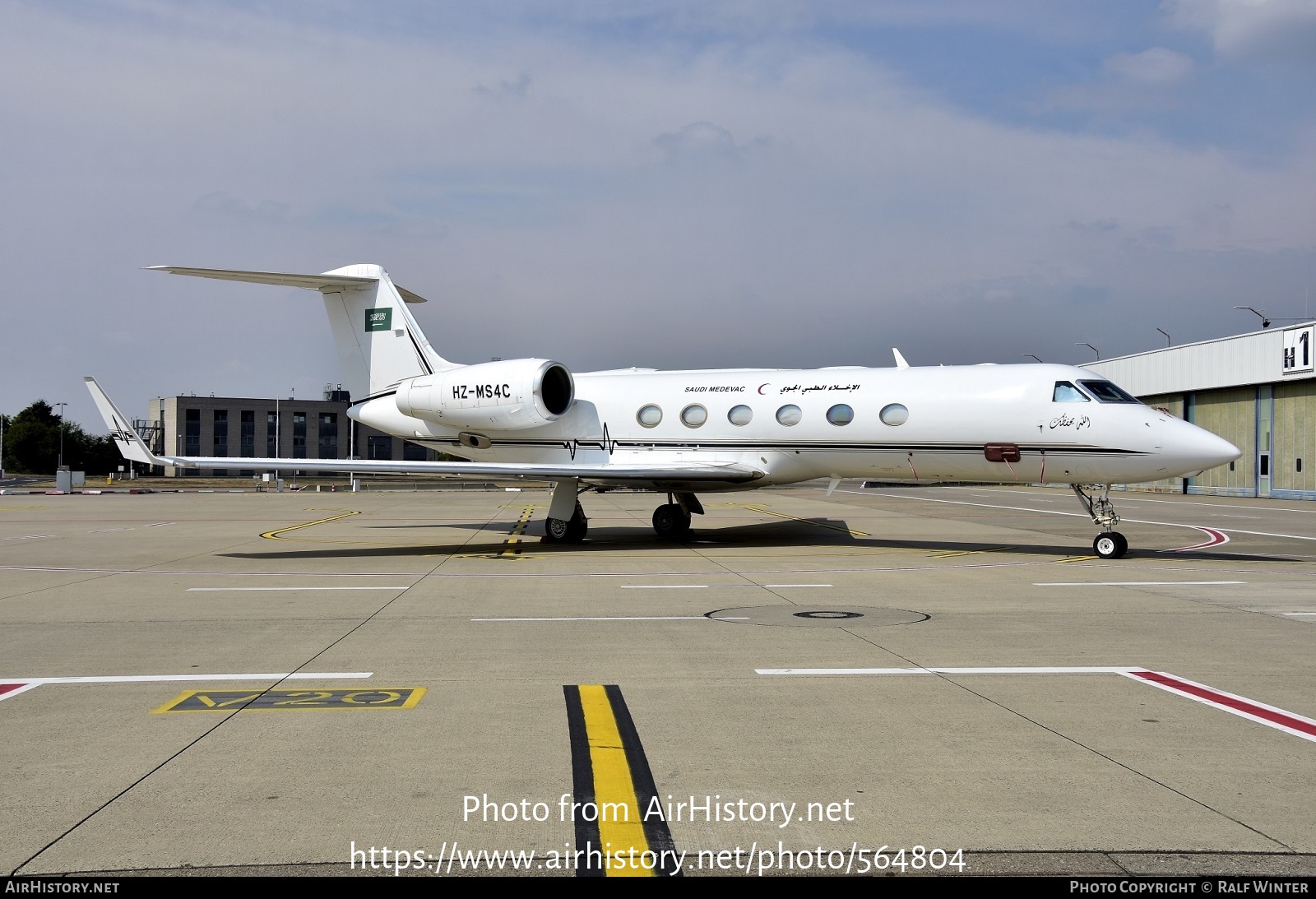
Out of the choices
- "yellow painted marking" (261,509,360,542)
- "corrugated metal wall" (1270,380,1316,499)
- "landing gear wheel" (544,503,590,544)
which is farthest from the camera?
"corrugated metal wall" (1270,380,1316,499)

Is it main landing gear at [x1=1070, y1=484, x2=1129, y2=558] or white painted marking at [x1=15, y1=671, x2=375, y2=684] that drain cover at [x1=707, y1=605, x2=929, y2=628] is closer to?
white painted marking at [x1=15, y1=671, x2=375, y2=684]

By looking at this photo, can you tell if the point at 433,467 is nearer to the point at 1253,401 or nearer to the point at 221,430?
the point at 1253,401

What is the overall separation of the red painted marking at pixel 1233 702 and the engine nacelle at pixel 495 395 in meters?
14.6

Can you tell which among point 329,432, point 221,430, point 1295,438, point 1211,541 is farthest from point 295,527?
point 221,430

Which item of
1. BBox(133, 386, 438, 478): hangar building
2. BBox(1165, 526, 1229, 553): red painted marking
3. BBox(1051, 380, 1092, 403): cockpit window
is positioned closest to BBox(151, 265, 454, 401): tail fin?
BBox(1051, 380, 1092, 403): cockpit window

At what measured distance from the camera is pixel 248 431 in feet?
390

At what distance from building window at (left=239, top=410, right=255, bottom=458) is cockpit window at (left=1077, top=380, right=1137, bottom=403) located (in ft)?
372

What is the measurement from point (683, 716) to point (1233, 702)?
3.67 m

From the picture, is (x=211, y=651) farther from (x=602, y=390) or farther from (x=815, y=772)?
(x=602, y=390)

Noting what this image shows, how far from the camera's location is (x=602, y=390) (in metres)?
21.9

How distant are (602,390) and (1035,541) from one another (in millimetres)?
9321

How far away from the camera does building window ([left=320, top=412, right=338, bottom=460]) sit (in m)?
118

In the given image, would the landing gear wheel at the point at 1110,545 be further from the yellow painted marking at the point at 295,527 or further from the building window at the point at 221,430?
the building window at the point at 221,430
